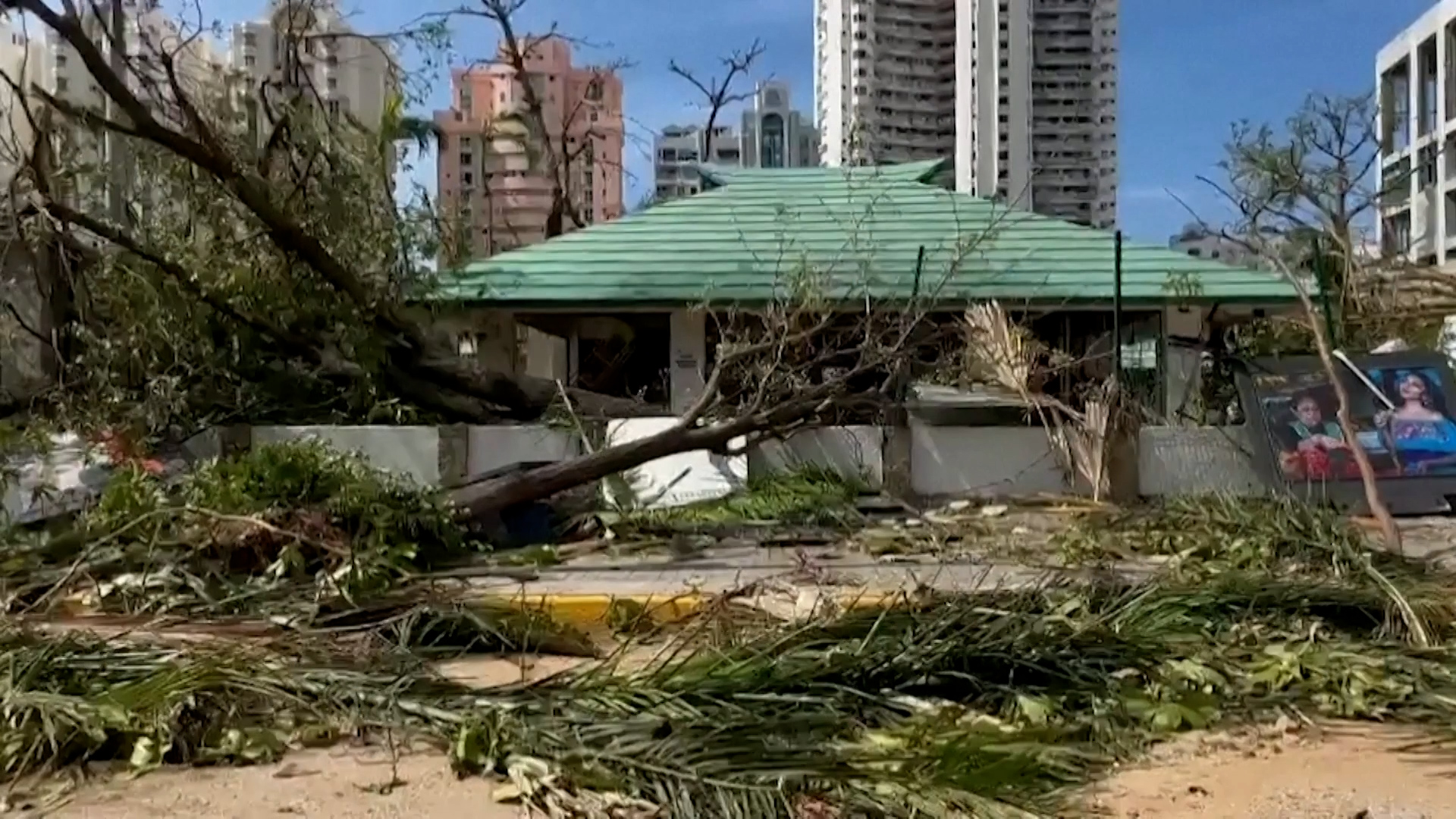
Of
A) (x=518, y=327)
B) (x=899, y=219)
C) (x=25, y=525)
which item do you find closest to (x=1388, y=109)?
(x=899, y=219)

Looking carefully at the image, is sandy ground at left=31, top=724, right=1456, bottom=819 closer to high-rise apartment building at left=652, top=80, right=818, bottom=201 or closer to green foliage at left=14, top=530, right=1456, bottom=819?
green foliage at left=14, top=530, right=1456, bottom=819

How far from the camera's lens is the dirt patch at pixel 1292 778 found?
4.32 m

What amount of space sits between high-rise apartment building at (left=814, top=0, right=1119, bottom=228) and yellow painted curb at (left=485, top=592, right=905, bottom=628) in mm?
19922

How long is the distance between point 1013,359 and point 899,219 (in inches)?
231

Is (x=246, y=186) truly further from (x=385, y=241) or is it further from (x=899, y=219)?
(x=899, y=219)

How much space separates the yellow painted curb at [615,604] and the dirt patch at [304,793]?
2.22 m

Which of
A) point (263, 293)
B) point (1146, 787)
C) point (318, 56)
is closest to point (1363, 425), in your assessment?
point (1146, 787)

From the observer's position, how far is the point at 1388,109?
4562 centimetres

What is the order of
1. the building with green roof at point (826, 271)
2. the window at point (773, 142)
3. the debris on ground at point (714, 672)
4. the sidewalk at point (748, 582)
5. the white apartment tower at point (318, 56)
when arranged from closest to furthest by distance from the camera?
1. the debris on ground at point (714, 672)
2. the sidewalk at point (748, 582)
3. the white apartment tower at point (318, 56)
4. the building with green roof at point (826, 271)
5. the window at point (773, 142)

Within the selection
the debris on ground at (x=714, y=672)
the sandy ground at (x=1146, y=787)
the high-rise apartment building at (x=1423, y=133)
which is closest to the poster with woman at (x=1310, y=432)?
the debris on ground at (x=714, y=672)

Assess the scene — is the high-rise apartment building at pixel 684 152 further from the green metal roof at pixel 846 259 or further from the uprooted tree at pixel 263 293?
the uprooted tree at pixel 263 293

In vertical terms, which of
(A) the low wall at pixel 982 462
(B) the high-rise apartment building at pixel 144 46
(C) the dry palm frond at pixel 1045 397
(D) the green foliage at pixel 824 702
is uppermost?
(B) the high-rise apartment building at pixel 144 46

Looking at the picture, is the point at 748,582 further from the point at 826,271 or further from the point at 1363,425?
the point at 1363,425

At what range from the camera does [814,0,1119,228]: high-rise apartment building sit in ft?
91.1
